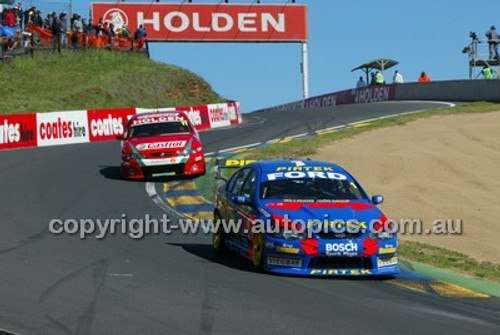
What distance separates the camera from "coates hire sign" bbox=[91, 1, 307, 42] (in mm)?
64000

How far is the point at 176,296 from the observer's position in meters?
9.59

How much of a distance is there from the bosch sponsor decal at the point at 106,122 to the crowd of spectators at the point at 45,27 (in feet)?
27.4

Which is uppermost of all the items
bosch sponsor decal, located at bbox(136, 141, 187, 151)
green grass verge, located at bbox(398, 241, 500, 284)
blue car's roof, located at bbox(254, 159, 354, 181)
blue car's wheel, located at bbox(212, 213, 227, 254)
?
blue car's roof, located at bbox(254, 159, 354, 181)

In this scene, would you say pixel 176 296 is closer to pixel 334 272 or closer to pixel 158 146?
pixel 334 272

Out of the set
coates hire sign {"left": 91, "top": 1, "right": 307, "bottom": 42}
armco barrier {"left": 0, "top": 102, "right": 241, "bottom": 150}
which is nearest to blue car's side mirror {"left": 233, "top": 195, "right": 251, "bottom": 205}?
armco barrier {"left": 0, "top": 102, "right": 241, "bottom": 150}

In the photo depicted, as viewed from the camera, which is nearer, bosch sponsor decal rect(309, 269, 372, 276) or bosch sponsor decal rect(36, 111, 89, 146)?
bosch sponsor decal rect(309, 269, 372, 276)

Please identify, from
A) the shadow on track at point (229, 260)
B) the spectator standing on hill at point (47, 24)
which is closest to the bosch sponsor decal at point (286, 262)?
the shadow on track at point (229, 260)

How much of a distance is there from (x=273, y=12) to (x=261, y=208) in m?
55.4

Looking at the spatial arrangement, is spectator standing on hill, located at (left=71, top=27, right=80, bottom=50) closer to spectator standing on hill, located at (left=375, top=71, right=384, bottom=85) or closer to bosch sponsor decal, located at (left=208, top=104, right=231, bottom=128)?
bosch sponsor decal, located at (left=208, top=104, right=231, bottom=128)

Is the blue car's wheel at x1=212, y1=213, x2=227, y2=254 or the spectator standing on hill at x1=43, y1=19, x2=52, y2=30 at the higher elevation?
the spectator standing on hill at x1=43, y1=19, x2=52, y2=30

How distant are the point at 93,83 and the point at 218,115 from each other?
9.41 meters

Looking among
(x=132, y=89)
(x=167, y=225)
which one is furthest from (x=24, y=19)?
(x=167, y=225)

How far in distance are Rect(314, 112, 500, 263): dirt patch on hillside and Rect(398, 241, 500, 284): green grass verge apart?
649 mm

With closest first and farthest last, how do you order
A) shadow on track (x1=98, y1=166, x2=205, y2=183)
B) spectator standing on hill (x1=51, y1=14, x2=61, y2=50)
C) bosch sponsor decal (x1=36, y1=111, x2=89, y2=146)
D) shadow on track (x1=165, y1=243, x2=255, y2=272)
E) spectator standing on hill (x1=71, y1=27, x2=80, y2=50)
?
Result: shadow on track (x1=165, y1=243, x2=255, y2=272) < shadow on track (x1=98, y1=166, x2=205, y2=183) < bosch sponsor decal (x1=36, y1=111, x2=89, y2=146) < spectator standing on hill (x1=51, y1=14, x2=61, y2=50) < spectator standing on hill (x1=71, y1=27, x2=80, y2=50)
